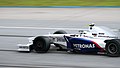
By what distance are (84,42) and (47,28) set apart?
734 cm

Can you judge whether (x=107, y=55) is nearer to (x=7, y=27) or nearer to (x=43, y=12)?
(x=7, y=27)

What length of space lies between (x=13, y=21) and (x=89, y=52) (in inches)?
437

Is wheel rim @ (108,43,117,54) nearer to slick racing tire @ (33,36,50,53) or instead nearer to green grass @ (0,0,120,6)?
slick racing tire @ (33,36,50,53)

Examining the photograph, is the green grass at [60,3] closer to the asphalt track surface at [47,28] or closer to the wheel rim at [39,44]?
the asphalt track surface at [47,28]

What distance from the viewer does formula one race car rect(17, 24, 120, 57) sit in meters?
9.99

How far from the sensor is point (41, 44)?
10.8m

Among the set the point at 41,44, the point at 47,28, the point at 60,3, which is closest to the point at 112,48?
the point at 41,44

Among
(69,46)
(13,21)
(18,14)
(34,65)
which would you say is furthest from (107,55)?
(18,14)

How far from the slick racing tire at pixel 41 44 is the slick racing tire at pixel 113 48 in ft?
5.38

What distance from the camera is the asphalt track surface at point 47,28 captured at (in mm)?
9609

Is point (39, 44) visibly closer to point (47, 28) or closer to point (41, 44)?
point (41, 44)

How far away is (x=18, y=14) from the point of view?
2439 centimetres

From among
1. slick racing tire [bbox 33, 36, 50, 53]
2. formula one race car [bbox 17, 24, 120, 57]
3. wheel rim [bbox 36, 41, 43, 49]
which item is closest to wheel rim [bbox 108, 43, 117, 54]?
formula one race car [bbox 17, 24, 120, 57]

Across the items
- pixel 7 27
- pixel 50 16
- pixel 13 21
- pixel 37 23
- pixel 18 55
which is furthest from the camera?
pixel 50 16
